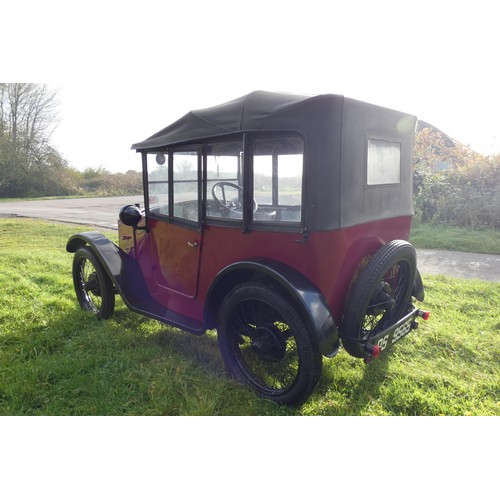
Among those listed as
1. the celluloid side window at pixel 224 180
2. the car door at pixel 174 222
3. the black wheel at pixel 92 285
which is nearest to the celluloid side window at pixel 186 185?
the car door at pixel 174 222

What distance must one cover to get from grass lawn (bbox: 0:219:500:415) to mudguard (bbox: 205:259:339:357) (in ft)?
1.67

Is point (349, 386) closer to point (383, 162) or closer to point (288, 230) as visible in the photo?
point (288, 230)

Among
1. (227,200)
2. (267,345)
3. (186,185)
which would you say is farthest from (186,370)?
(186,185)

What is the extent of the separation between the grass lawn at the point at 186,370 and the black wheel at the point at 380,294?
14.2 inches

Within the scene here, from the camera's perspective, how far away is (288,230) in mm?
2221

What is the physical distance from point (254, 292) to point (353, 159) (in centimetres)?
97

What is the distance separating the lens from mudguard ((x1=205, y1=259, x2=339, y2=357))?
2043mm

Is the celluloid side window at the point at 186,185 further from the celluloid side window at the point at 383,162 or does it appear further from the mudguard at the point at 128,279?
the celluloid side window at the point at 383,162

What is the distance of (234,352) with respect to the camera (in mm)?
2527

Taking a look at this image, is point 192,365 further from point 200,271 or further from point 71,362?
point 71,362

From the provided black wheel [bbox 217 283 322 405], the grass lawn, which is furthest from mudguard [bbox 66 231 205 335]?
black wheel [bbox 217 283 322 405]

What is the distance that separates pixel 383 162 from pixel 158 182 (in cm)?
177

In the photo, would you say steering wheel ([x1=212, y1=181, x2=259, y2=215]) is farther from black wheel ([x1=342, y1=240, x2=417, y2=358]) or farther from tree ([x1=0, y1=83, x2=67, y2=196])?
tree ([x1=0, y1=83, x2=67, y2=196])
